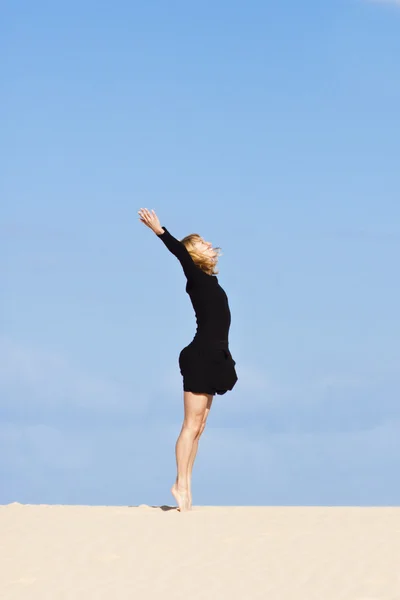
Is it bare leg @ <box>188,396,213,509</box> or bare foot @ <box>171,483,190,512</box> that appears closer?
bare foot @ <box>171,483,190,512</box>

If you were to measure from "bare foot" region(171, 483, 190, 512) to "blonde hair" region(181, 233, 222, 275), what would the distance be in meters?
2.38

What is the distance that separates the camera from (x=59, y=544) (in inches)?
355

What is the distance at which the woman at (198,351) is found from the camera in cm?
1054

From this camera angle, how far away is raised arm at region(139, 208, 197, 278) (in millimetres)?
10445

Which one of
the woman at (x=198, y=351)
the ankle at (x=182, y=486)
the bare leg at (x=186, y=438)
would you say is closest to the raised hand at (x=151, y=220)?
the woman at (x=198, y=351)

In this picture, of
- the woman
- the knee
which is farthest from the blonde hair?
the knee

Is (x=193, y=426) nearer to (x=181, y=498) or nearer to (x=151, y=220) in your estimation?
(x=181, y=498)

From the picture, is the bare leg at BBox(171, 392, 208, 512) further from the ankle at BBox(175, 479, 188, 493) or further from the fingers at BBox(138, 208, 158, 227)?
the fingers at BBox(138, 208, 158, 227)

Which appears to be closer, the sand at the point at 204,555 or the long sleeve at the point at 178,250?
the sand at the point at 204,555

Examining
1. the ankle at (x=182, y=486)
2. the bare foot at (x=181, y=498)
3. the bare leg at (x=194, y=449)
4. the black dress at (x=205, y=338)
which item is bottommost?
the bare foot at (x=181, y=498)

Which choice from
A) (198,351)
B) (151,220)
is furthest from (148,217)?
(198,351)

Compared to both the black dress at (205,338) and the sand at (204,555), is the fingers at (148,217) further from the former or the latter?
the sand at (204,555)

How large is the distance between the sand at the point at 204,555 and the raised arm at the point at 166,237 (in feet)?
8.74

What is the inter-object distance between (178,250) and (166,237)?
19 cm
